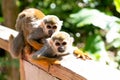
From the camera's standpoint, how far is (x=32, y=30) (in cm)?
232

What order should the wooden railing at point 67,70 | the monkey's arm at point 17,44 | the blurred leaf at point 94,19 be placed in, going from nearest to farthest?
the wooden railing at point 67,70 → the monkey's arm at point 17,44 → the blurred leaf at point 94,19

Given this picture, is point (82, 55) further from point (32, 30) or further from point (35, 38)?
point (32, 30)

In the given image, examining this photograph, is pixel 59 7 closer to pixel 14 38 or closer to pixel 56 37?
pixel 14 38

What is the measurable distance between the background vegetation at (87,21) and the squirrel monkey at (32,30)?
112cm

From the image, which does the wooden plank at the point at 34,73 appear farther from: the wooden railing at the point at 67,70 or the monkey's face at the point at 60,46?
the monkey's face at the point at 60,46

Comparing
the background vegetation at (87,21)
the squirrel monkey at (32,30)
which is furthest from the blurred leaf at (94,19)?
the squirrel monkey at (32,30)

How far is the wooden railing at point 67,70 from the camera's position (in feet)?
5.13

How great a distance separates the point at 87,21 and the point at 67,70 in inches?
69.8

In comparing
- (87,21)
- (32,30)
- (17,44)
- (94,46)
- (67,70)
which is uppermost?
(87,21)

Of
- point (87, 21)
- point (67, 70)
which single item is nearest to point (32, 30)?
point (67, 70)

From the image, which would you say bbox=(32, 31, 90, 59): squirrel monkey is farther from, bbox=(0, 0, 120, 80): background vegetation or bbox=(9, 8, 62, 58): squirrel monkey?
bbox=(0, 0, 120, 80): background vegetation

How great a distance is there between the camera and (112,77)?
1.52m

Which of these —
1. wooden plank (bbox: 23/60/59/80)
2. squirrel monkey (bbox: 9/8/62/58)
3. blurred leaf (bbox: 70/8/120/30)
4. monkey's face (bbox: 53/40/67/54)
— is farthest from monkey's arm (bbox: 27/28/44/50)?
blurred leaf (bbox: 70/8/120/30)

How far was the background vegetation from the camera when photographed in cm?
345
